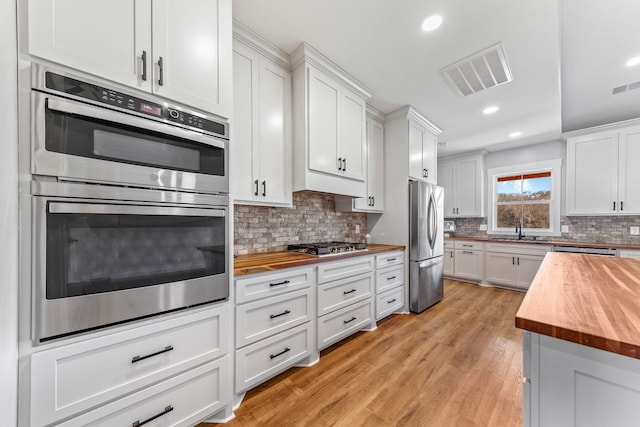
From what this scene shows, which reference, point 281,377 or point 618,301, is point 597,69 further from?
point 281,377

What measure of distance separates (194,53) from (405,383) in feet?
8.22

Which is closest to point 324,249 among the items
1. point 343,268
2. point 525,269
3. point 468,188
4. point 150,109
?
point 343,268

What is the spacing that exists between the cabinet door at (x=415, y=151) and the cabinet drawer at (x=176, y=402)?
286cm

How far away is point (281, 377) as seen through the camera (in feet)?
5.96

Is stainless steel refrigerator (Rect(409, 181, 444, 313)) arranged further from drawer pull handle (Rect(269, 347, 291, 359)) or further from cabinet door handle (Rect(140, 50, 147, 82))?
cabinet door handle (Rect(140, 50, 147, 82))

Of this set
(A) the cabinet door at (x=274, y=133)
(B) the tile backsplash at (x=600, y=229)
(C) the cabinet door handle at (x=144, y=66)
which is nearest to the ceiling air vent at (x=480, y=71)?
(A) the cabinet door at (x=274, y=133)

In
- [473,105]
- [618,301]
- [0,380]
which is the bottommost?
[0,380]

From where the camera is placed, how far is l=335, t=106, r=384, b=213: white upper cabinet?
3.03 m

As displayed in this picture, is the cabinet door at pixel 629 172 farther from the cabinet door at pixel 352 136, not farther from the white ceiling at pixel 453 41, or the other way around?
the cabinet door at pixel 352 136

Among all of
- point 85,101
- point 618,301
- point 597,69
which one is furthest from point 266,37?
point 597,69

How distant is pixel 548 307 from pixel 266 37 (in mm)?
2384

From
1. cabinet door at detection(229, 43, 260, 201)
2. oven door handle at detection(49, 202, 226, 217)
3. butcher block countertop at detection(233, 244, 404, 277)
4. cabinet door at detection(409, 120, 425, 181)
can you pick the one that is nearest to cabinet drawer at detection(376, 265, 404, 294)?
butcher block countertop at detection(233, 244, 404, 277)

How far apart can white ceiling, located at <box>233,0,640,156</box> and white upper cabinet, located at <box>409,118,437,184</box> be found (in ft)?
1.09

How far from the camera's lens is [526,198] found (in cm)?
459
